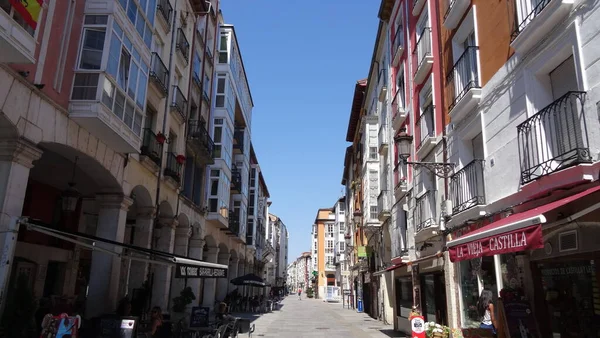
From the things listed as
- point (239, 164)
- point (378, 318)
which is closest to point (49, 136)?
point (378, 318)

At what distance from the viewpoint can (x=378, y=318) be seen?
26.6m

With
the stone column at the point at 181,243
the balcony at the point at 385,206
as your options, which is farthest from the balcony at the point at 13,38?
the balcony at the point at 385,206

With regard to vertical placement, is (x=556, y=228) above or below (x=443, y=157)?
below

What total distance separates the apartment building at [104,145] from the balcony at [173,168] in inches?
1.9

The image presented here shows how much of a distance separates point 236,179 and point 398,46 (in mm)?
17708

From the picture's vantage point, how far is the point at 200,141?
831 inches

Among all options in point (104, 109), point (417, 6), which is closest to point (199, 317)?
point (104, 109)

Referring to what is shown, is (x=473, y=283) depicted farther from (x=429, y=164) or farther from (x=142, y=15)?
(x=142, y=15)

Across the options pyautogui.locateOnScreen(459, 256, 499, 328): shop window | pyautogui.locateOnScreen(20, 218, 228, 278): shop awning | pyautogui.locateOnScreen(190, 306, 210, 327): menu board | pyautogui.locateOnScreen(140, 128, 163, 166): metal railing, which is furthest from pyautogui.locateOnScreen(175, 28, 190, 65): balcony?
pyautogui.locateOnScreen(459, 256, 499, 328): shop window

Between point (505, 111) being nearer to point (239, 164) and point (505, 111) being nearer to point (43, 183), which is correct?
point (43, 183)

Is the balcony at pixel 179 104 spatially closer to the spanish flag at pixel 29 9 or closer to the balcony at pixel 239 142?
the spanish flag at pixel 29 9

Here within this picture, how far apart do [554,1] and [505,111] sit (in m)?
2.57

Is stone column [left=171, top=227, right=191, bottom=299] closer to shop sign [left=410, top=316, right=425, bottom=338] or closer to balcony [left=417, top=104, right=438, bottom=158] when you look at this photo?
balcony [left=417, top=104, right=438, bottom=158]

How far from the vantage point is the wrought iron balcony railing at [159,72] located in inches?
602
